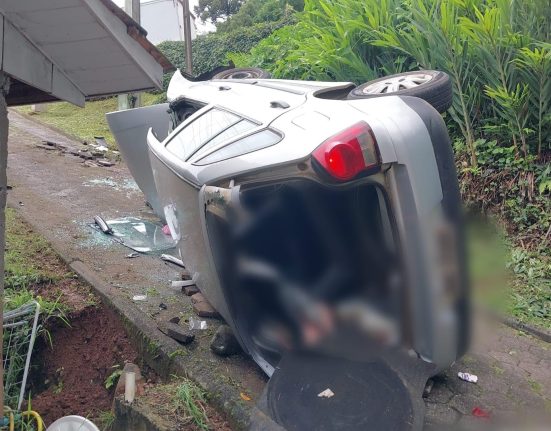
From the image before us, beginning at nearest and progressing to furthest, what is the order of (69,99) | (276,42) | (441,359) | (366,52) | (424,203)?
(424,203) < (441,359) < (69,99) < (366,52) < (276,42)

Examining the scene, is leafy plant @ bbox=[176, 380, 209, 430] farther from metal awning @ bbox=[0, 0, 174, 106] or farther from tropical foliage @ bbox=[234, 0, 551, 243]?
tropical foliage @ bbox=[234, 0, 551, 243]

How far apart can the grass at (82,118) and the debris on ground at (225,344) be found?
28.4ft

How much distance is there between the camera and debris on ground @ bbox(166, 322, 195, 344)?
342 centimetres

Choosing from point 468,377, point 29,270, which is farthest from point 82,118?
point 468,377

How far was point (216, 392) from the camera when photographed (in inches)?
115

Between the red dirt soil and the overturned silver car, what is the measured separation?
871 millimetres

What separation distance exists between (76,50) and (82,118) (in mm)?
12556

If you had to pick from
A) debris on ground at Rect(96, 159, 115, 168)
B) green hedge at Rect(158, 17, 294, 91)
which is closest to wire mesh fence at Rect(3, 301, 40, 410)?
debris on ground at Rect(96, 159, 115, 168)

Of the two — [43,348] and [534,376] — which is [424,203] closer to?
[534,376]

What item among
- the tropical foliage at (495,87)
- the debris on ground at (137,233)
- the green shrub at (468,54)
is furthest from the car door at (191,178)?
the green shrub at (468,54)

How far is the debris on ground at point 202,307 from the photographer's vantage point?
3816 millimetres

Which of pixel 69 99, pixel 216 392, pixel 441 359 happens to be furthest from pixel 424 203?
pixel 69 99

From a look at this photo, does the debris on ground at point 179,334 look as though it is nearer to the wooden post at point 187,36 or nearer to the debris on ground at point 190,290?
the debris on ground at point 190,290

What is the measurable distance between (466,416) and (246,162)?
1741 mm
